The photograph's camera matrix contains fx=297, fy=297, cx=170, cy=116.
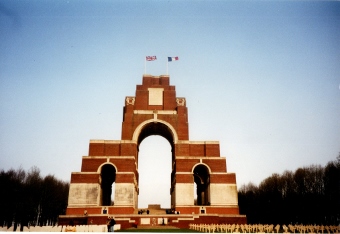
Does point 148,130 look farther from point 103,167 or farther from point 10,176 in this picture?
point 10,176

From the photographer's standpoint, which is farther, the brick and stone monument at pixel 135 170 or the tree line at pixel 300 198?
the tree line at pixel 300 198

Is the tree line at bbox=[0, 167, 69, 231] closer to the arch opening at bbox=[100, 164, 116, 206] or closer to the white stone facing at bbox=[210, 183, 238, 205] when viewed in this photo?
the arch opening at bbox=[100, 164, 116, 206]

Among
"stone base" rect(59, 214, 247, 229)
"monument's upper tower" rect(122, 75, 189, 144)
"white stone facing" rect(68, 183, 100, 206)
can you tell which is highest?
"monument's upper tower" rect(122, 75, 189, 144)

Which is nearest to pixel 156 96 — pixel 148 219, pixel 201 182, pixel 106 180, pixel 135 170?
pixel 135 170

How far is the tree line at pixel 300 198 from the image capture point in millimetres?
41969

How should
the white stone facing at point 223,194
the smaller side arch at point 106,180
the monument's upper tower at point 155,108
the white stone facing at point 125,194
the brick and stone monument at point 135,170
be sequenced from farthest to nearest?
1. the monument's upper tower at point 155,108
2. the smaller side arch at point 106,180
3. the white stone facing at point 223,194
4. the white stone facing at point 125,194
5. the brick and stone monument at point 135,170

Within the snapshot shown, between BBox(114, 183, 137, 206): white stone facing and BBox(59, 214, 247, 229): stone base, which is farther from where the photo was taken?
BBox(114, 183, 137, 206): white stone facing

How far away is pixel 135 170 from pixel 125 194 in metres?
4.35

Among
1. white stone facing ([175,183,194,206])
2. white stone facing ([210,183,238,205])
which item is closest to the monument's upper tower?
white stone facing ([175,183,194,206])

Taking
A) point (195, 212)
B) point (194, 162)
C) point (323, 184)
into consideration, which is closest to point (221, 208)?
point (195, 212)

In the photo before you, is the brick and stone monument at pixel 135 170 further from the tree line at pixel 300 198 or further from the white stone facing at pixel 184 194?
the tree line at pixel 300 198

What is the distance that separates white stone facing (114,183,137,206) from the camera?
36219 millimetres

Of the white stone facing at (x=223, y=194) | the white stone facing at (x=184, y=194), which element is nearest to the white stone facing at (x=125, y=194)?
the white stone facing at (x=184, y=194)

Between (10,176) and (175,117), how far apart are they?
2887 cm
